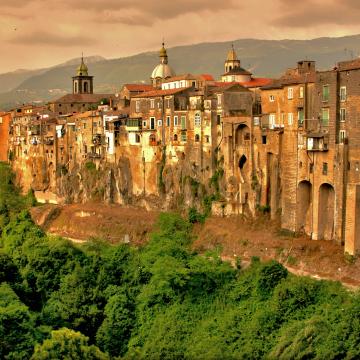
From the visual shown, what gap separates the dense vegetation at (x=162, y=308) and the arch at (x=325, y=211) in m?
4.76

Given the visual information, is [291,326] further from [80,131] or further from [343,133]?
[80,131]

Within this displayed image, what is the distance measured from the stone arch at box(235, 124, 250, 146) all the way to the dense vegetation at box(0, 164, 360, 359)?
10.5 m

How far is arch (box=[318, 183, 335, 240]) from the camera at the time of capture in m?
46.7

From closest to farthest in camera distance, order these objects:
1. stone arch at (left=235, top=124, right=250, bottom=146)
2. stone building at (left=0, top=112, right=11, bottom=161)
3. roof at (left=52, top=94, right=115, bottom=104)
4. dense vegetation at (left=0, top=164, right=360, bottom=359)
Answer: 1. dense vegetation at (left=0, top=164, right=360, bottom=359)
2. stone arch at (left=235, top=124, right=250, bottom=146)
3. stone building at (left=0, top=112, right=11, bottom=161)
4. roof at (left=52, top=94, right=115, bottom=104)

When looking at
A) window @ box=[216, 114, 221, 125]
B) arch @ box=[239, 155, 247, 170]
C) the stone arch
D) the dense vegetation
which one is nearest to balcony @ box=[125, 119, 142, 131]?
window @ box=[216, 114, 221, 125]

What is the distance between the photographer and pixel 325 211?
155 ft

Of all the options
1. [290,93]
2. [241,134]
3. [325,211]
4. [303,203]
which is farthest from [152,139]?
[325,211]

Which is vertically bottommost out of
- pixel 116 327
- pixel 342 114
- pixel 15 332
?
pixel 116 327

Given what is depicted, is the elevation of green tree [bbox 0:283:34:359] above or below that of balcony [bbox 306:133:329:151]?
below

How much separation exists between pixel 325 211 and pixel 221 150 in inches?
506

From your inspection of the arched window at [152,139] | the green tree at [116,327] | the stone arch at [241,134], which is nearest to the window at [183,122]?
the arched window at [152,139]

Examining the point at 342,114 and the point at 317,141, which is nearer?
the point at 342,114

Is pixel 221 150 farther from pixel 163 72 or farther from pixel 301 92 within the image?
pixel 163 72

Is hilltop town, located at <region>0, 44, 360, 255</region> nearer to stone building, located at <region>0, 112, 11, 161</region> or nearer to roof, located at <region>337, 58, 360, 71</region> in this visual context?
roof, located at <region>337, 58, 360, 71</region>
